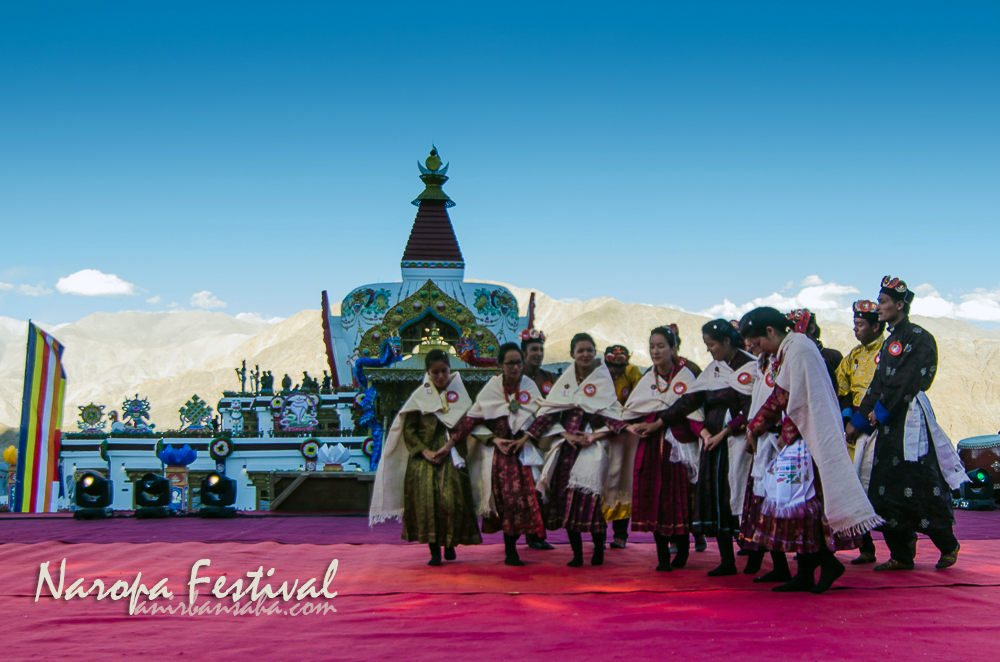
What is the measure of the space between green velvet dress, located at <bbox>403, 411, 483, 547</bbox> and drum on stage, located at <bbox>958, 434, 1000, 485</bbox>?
Result: 6881 mm

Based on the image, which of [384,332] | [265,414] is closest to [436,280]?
[384,332]

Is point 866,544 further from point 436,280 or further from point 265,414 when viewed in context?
point 436,280

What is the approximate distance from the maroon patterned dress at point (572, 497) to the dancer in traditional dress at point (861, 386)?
55.2 inches

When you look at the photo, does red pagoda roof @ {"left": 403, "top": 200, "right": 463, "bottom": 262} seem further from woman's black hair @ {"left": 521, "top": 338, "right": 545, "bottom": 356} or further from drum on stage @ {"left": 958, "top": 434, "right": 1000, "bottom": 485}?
woman's black hair @ {"left": 521, "top": 338, "right": 545, "bottom": 356}

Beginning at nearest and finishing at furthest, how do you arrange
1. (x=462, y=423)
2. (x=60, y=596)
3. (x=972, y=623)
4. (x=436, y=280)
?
(x=972, y=623), (x=60, y=596), (x=462, y=423), (x=436, y=280)

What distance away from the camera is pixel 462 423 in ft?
17.7

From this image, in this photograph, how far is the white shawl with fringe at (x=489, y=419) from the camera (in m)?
5.31

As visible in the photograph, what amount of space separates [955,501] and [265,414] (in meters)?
13.7

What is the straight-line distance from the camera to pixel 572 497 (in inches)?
199

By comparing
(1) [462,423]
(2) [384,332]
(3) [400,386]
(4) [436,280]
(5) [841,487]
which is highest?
(4) [436,280]

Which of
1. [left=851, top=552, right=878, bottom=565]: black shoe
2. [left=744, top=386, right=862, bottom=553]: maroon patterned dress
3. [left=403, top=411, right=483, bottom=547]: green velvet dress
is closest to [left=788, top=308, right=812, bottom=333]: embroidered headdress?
[left=744, top=386, right=862, bottom=553]: maroon patterned dress

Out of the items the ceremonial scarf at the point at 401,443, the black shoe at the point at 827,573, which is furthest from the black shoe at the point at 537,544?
the black shoe at the point at 827,573

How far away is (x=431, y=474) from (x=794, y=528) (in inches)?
90.1

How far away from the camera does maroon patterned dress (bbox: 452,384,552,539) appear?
5105 mm
